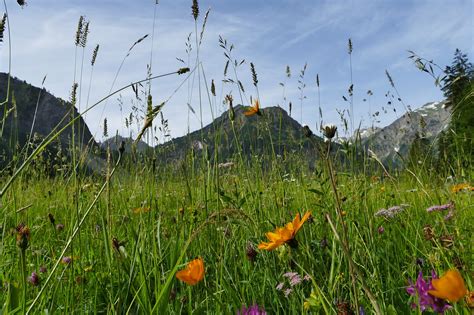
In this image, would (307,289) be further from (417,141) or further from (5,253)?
(417,141)

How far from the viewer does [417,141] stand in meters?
3.09

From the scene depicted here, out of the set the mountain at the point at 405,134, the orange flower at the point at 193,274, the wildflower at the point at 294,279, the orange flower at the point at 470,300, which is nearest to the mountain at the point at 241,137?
the mountain at the point at 405,134

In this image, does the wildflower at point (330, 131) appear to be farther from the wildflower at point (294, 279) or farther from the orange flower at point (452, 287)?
the wildflower at point (294, 279)

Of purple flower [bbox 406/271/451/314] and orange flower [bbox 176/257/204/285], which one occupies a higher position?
orange flower [bbox 176/257/204/285]

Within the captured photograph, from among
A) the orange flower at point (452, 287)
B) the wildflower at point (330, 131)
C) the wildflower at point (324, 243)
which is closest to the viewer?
the orange flower at point (452, 287)

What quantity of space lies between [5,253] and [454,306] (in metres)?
1.80

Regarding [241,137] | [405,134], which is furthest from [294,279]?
[405,134]

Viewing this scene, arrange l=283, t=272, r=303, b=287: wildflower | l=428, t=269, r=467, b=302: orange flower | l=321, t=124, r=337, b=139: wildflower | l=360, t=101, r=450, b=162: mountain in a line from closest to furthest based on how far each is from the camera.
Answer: l=428, t=269, r=467, b=302: orange flower
l=321, t=124, r=337, b=139: wildflower
l=283, t=272, r=303, b=287: wildflower
l=360, t=101, r=450, b=162: mountain

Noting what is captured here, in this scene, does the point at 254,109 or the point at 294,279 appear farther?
the point at 254,109

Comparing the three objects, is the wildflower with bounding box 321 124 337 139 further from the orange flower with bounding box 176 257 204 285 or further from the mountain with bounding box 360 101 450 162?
the orange flower with bounding box 176 257 204 285

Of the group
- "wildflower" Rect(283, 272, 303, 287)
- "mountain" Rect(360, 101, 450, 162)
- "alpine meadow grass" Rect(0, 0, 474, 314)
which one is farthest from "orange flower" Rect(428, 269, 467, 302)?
"wildflower" Rect(283, 272, 303, 287)

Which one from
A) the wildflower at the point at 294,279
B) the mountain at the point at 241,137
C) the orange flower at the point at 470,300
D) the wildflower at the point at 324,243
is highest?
the mountain at the point at 241,137

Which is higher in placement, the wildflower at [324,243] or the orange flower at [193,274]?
the orange flower at [193,274]

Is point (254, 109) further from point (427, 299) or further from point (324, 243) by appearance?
point (427, 299)
